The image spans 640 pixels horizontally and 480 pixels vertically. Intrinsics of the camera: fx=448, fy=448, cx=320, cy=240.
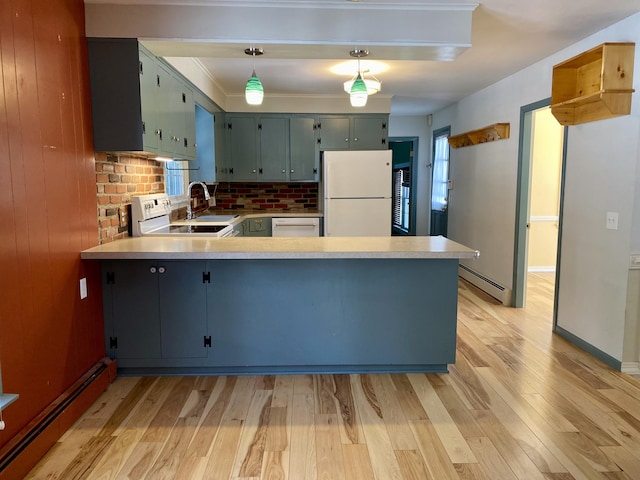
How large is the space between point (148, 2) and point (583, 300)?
11.9 feet

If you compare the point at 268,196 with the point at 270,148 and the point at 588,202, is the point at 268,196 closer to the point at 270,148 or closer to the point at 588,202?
the point at 270,148

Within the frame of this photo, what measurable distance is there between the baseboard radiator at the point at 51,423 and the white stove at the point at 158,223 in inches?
38.7

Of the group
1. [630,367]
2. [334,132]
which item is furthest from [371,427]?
[334,132]

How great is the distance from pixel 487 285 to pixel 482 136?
1730 mm

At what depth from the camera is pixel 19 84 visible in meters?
1.96

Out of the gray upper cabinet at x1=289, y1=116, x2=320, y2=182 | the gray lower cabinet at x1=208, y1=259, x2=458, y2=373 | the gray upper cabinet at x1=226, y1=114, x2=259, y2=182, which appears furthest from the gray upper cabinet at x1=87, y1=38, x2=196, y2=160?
the gray upper cabinet at x1=289, y1=116, x2=320, y2=182

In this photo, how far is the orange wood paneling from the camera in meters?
1.89

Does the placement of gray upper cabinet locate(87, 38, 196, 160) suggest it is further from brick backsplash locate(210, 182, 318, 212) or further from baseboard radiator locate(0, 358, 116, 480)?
brick backsplash locate(210, 182, 318, 212)

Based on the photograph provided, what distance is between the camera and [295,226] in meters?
5.52

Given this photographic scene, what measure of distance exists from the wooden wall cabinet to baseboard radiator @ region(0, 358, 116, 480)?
3.60 m

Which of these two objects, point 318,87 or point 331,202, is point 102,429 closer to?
point 331,202

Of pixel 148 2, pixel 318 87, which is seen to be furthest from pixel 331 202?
pixel 148 2

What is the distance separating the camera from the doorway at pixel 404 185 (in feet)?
25.7

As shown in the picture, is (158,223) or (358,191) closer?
(158,223)
